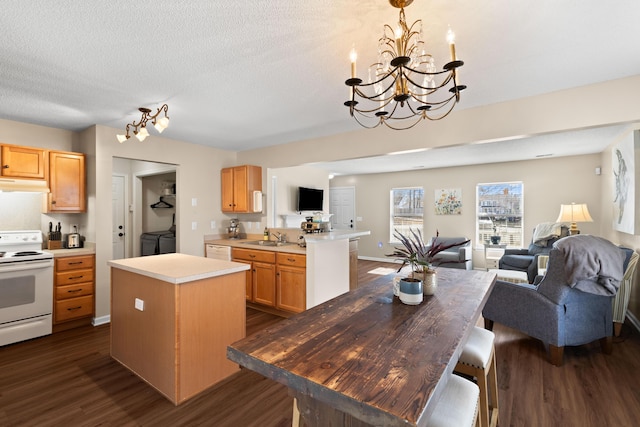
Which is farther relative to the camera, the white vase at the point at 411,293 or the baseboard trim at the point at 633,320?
the baseboard trim at the point at 633,320

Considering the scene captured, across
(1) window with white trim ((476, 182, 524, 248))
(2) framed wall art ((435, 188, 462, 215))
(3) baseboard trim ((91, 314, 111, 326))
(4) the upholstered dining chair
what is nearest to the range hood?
(3) baseboard trim ((91, 314, 111, 326))

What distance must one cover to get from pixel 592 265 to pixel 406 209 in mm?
5280

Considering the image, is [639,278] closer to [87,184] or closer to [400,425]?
[400,425]

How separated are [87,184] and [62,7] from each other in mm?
2799

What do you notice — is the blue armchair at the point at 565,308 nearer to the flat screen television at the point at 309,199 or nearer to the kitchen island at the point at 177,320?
the kitchen island at the point at 177,320

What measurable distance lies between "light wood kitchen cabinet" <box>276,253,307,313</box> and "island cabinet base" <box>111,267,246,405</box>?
1.18 m

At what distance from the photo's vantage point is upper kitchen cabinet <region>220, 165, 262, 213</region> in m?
4.64

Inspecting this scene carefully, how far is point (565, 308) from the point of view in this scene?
2529mm

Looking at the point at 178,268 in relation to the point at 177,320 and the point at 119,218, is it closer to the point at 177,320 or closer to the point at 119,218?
the point at 177,320

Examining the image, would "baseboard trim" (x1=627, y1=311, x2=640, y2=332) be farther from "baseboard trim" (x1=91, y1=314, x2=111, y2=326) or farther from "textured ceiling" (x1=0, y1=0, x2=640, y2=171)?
"baseboard trim" (x1=91, y1=314, x2=111, y2=326)

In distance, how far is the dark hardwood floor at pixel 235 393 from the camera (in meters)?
1.91

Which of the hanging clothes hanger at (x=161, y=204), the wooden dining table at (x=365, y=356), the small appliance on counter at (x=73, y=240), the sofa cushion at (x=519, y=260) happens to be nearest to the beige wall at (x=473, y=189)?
the sofa cushion at (x=519, y=260)

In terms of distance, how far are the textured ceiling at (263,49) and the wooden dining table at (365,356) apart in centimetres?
156

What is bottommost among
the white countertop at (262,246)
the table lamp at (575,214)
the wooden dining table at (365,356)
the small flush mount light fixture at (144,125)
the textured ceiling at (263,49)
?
the white countertop at (262,246)
